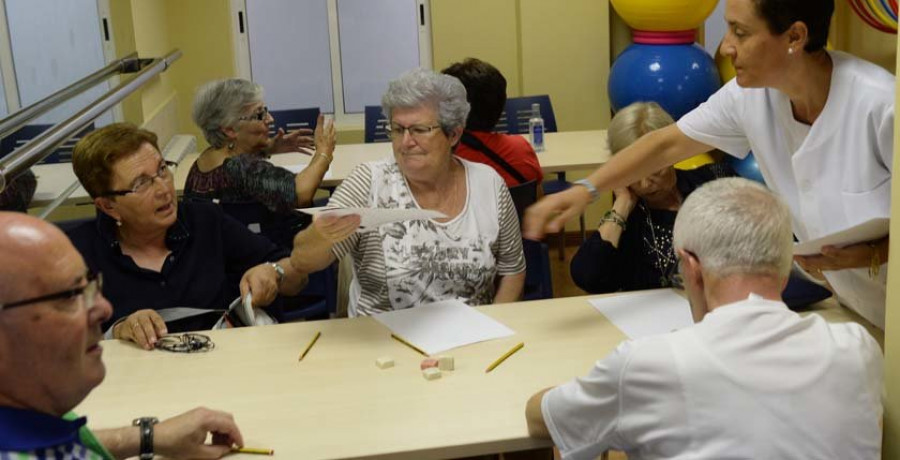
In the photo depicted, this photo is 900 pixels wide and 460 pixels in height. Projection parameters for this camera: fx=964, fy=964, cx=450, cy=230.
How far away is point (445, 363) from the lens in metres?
2.19

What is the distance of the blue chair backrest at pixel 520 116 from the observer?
588 centimetres

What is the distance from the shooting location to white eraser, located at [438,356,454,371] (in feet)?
7.17

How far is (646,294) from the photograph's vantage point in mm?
2646

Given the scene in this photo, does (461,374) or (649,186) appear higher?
(649,186)

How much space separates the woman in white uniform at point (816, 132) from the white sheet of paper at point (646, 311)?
293 mm

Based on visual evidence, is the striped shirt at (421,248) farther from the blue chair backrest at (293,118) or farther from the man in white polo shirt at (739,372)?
the blue chair backrest at (293,118)

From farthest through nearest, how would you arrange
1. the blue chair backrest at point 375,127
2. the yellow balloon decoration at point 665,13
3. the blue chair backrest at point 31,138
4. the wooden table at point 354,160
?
the blue chair backrest at point 375,127 < the yellow balloon decoration at point 665,13 < the blue chair backrest at point 31,138 < the wooden table at point 354,160

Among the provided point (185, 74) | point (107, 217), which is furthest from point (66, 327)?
point (185, 74)

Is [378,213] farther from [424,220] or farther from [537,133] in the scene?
[537,133]

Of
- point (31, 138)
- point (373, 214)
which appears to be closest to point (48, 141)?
point (373, 214)

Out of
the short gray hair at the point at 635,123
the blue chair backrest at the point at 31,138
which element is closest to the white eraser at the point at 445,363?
the short gray hair at the point at 635,123

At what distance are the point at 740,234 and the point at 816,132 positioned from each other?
711 millimetres

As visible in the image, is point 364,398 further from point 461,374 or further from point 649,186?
point 649,186

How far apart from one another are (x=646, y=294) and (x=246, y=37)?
182 inches
